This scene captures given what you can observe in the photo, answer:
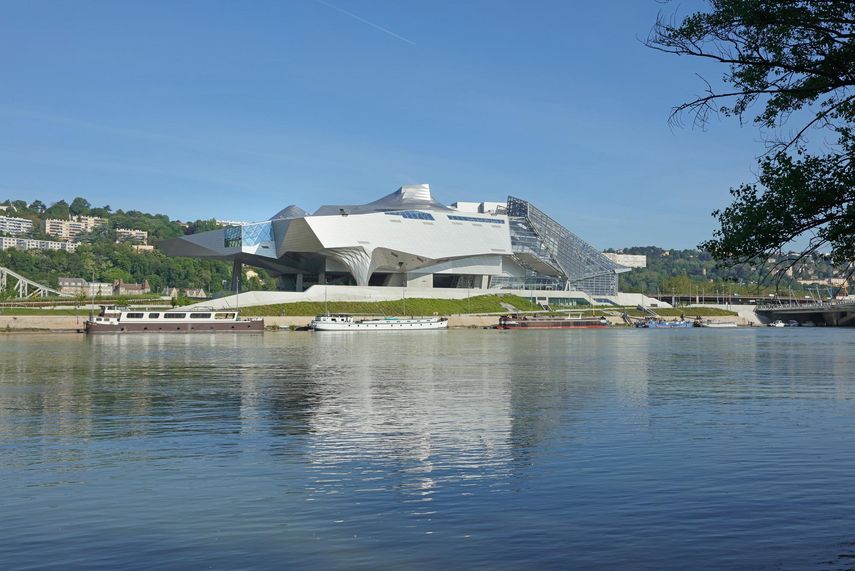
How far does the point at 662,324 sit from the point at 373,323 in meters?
52.6

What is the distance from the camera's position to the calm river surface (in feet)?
39.4

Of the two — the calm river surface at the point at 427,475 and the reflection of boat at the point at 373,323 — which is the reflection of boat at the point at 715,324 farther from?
the calm river surface at the point at 427,475

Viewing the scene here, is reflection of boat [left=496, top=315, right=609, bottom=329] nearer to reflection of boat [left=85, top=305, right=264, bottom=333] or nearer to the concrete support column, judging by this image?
reflection of boat [left=85, top=305, right=264, bottom=333]

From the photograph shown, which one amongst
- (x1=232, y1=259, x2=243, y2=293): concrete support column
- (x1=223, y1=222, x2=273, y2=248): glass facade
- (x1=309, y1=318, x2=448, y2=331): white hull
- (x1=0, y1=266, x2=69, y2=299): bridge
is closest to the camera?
(x1=309, y1=318, x2=448, y2=331): white hull

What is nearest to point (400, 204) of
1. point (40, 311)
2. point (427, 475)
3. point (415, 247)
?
point (415, 247)

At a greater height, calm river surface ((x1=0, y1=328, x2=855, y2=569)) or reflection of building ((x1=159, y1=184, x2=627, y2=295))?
reflection of building ((x1=159, y1=184, x2=627, y2=295))

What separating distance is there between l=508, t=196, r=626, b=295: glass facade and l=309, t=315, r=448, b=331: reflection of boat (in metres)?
35.4

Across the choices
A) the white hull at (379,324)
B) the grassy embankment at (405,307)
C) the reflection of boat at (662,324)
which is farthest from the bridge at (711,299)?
the white hull at (379,324)

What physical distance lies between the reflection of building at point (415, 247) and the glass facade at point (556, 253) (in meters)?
0.17

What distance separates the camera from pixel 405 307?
122 meters

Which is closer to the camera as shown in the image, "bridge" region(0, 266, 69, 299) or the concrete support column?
the concrete support column

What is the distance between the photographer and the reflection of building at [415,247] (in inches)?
4606

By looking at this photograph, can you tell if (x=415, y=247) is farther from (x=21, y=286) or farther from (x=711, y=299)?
(x=711, y=299)

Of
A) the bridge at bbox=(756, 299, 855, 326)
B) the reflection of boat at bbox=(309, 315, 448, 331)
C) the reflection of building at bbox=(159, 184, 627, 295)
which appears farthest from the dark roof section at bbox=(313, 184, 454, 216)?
the bridge at bbox=(756, 299, 855, 326)
